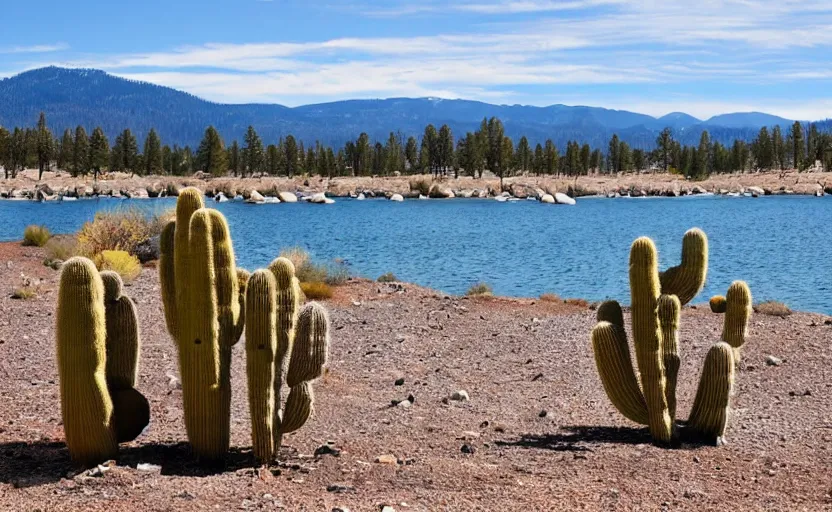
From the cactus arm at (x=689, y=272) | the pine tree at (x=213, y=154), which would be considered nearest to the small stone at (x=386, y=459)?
the cactus arm at (x=689, y=272)

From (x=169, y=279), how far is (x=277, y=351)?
4.47 ft

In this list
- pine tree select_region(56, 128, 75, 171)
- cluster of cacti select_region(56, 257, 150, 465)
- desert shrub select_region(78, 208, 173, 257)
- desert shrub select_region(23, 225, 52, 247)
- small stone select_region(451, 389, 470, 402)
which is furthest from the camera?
pine tree select_region(56, 128, 75, 171)

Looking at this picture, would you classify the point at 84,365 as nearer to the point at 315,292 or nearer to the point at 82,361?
the point at 82,361

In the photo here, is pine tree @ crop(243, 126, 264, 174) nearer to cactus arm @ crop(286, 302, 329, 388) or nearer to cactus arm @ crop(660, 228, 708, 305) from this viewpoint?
cactus arm @ crop(660, 228, 708, 305)

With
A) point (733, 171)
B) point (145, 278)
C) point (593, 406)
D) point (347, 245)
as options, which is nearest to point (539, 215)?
point (347, 245)

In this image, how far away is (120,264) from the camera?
67.8ft

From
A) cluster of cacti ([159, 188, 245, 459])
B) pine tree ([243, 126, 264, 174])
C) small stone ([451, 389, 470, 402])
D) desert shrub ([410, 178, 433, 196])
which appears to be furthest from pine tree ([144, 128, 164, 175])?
cluster of cacti ([159, 188, 245, 459])

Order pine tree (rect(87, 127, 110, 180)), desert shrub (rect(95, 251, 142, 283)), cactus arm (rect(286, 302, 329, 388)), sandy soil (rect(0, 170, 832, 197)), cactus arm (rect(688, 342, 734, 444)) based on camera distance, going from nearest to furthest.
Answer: cactus arm (rect(286, 302, 329, 388)) < cactus arm (rect(688, 342, 734, 444)) < desert shrub (rect(95, 251, 142, 283)) < sandy soil (rect(0, 170, 832, 197)) < pine tree (rect(87, 127, 110, 180))

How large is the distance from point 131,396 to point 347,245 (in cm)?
3803

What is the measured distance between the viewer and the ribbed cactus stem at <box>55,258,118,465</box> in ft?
25.0

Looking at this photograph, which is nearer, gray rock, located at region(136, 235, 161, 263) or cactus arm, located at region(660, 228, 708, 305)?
cactus arm, located at region(660, 228, 708, 305)

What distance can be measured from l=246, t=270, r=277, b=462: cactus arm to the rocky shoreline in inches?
3718

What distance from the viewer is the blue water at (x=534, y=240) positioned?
30.8 meters

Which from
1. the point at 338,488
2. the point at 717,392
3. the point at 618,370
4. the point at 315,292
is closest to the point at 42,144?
the point at 315,292
